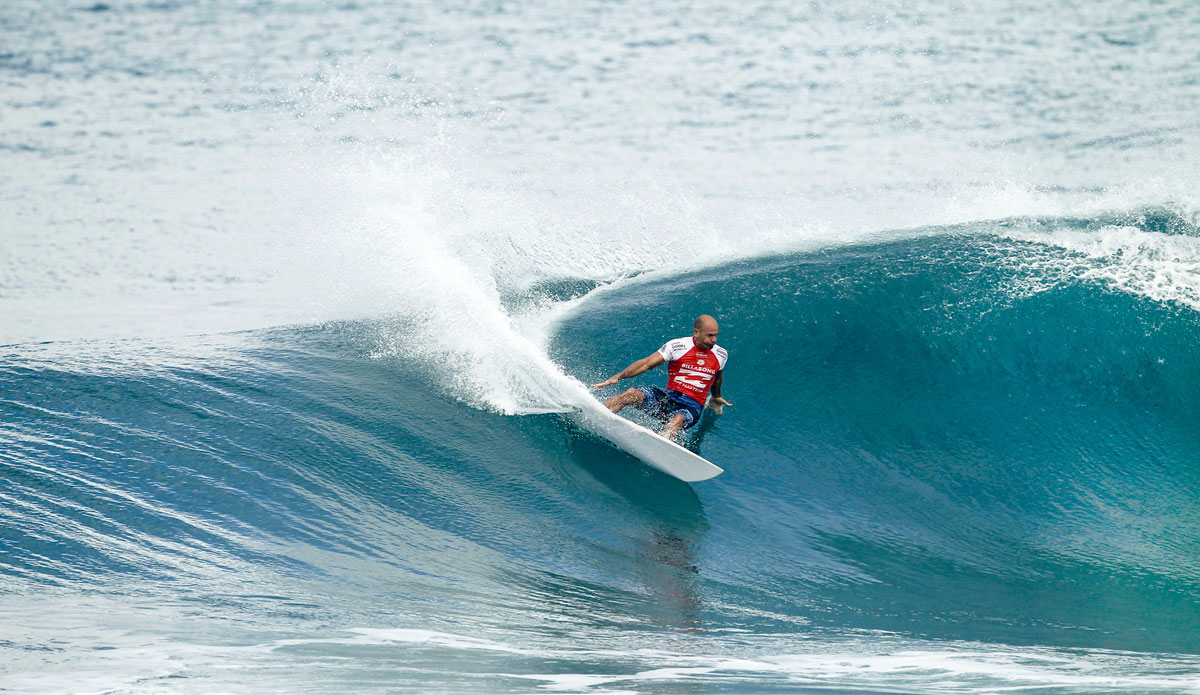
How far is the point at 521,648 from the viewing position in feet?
15.9

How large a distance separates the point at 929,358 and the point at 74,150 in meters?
24.0

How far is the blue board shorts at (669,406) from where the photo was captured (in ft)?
25.2

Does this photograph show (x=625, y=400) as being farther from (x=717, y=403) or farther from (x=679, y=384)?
(x=717, y=403)

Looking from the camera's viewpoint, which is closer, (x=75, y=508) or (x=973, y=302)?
(x=75, y=508)

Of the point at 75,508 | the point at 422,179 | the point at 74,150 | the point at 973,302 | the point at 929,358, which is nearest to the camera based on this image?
the point at 75,508

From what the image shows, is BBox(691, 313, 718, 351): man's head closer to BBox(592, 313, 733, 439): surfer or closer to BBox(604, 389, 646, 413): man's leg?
BBox(592, 313, 733, 439): surfer

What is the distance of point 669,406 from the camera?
7711 mm

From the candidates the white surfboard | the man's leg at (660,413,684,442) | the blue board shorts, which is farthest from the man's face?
the white surfboard

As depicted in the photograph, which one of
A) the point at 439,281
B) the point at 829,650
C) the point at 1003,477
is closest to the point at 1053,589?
the point at 1003,477

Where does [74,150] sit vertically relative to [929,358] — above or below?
above

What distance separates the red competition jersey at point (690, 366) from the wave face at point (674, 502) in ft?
A: 1.70

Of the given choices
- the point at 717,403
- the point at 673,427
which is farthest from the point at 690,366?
the point at 717,403

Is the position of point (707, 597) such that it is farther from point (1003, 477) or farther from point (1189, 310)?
point (1189, 310)

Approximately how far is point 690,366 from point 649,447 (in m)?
0.81
